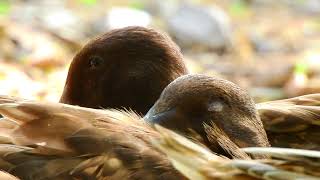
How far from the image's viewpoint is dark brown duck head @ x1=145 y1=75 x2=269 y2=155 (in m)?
4.02

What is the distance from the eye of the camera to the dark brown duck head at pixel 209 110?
4.02 meters

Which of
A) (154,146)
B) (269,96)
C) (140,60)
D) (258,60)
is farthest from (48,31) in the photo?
(154,146)

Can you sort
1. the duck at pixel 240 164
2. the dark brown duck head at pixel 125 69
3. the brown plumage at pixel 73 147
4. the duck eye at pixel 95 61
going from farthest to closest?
the duck eye at pixel 95 61
the dark brown duck head at pixel 125 69
the brown plumage at pixel 73 147
the duck at pixel 240 164

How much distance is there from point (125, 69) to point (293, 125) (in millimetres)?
954

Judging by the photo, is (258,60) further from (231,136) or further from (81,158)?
(81,158)

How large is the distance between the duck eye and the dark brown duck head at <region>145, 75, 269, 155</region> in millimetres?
815

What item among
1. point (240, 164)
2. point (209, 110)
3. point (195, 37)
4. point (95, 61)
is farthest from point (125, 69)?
point (195, 37)

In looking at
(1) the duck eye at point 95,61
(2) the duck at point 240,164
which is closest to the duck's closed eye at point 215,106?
(2) the duck at point 240,164

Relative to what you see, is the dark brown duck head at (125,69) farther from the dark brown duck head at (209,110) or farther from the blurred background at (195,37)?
the blurred background at (195,37)

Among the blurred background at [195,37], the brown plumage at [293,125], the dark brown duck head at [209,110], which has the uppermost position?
the dark brown duck head at [209,110]

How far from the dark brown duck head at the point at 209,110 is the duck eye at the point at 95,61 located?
81 centimetres

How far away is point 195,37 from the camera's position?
10.5m

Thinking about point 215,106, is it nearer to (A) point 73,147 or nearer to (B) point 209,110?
(B) point 209,110

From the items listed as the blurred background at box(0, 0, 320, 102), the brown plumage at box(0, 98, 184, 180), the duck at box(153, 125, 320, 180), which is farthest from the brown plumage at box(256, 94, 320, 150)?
the blurred background at box(0, 0, 320, 102)
